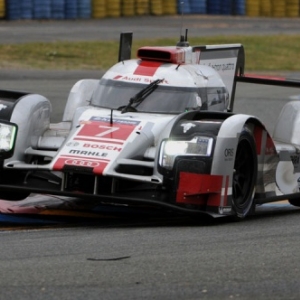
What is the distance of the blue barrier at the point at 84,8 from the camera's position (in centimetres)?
3916

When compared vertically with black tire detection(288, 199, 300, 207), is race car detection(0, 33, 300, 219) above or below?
above

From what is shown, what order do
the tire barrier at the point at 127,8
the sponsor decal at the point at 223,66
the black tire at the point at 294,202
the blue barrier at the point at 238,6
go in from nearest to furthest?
the black tire at the point at 294,202 < the sponsor decal at the point at 223,66 < the tire barrier at the point at 127,8 < the blue barrier at the point at 238,6

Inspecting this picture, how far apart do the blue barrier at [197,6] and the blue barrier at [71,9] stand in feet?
17.4

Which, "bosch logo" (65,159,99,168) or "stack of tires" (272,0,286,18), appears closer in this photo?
"bosch logo" (65,159,99,168)

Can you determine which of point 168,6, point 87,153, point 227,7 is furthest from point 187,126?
point 227,7

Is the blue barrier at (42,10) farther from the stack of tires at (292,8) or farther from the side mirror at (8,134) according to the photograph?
the side mirror at (8,134)

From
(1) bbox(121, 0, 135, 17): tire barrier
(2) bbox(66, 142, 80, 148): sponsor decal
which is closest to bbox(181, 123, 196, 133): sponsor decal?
(2) bbox(66, 142, 80, 148): sponsor decal

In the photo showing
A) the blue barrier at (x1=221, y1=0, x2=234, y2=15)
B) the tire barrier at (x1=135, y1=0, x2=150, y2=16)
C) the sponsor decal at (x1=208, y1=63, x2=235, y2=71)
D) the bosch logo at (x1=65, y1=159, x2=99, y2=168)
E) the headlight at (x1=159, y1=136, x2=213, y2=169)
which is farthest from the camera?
the blue barrier at (x1=221, y1=0, x2=234, y2=15)

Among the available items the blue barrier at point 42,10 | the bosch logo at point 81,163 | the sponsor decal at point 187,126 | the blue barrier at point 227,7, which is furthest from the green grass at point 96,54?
the bosch logo at point 81,163

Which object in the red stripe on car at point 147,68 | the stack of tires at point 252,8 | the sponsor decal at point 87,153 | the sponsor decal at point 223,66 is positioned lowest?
the stack of tires at point 252,8

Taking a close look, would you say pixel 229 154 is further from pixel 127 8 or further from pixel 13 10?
pixel 127 8

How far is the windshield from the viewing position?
35.1 ft

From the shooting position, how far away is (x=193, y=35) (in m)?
35.3

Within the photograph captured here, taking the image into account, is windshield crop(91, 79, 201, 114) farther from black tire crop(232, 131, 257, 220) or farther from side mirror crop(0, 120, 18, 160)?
side mirror crop(0, 120, 18, 160)
